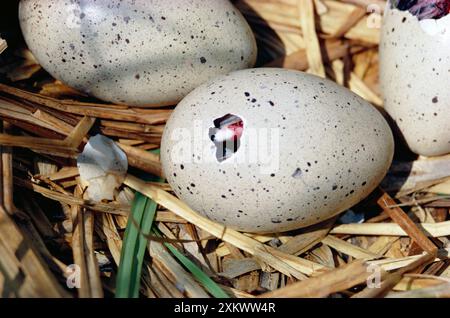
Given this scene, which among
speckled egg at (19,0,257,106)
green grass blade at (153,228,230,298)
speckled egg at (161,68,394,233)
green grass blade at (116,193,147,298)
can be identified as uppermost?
speckled egg at (19,0,257,106)

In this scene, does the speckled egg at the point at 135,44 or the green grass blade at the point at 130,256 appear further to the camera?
the speckled egg at the point at 135,44

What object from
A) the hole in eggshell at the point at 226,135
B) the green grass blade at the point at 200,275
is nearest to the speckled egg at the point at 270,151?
the hole in eggshell at the point at 226,135

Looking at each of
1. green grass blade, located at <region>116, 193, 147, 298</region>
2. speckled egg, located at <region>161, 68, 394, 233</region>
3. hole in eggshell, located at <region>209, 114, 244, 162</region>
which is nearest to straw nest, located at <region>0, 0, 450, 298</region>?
green grass blade, located at <region>116, 193, 147, 298</region>

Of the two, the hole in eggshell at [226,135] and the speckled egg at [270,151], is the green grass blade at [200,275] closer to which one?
the speckled egg at [270,151]

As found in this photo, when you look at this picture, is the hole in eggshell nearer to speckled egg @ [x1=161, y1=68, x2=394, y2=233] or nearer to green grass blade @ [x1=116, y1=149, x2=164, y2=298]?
speckled egg @ [x1=161, y1=68, x2=394, y2=233]

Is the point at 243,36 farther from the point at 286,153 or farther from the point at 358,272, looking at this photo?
the point at 358,272

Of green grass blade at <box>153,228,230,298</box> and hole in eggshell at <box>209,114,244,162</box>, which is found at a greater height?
hole in eggshell at <box>209,114,244,162</box>
